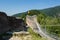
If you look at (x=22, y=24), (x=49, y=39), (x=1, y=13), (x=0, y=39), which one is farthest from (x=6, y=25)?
(x=49, y=39)

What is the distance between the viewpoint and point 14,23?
65.7 feet

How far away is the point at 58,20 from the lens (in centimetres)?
951

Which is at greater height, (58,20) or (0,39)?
(58,20)

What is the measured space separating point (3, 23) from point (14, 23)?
2.42 metres

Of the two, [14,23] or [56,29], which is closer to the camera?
[56,29]

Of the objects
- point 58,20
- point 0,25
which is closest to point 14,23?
point 0,25

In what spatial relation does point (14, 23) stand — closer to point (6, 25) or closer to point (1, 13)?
point (6, 25)

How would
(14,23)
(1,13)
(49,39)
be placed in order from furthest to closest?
(14,23) < (1,13) < (49,39)

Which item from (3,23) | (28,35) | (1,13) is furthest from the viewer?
(3,23)

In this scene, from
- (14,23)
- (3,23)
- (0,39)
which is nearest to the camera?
(0,39)

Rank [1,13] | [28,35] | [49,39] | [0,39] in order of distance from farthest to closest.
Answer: [1,13], [0,39], [28,35], [49,39]

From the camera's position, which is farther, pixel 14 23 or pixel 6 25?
pixel 14 23

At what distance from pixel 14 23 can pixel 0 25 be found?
3.09m

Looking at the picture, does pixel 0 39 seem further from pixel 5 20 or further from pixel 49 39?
pixel 49 39
